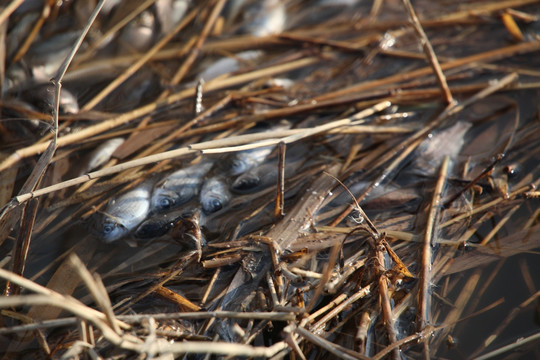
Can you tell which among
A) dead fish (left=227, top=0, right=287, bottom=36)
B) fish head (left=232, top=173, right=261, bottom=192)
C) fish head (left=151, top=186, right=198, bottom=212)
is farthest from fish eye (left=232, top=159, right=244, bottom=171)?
dead fish (left=227, top=0, right=287, bottom=36)

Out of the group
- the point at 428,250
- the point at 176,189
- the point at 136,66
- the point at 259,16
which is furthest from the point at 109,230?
the point at 259,16

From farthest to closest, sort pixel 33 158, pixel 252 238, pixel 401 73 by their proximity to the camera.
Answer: pixel 401 73
pixel 33 158
pixel 252 238

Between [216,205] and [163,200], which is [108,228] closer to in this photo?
[163,200]

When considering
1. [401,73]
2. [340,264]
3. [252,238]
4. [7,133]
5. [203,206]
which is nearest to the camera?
[340,264]

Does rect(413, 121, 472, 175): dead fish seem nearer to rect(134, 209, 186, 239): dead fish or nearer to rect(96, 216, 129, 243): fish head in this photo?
rect(134, 209, 186, 239): dead fish

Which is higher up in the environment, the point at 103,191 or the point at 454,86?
the point at 103,191

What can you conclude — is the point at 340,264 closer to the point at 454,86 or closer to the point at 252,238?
the point at 252,238

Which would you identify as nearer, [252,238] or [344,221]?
[252,238]

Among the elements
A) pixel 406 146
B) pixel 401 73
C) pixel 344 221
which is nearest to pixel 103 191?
pixel 344 221

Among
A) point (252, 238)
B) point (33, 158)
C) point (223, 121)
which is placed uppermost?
point (33, 158)
